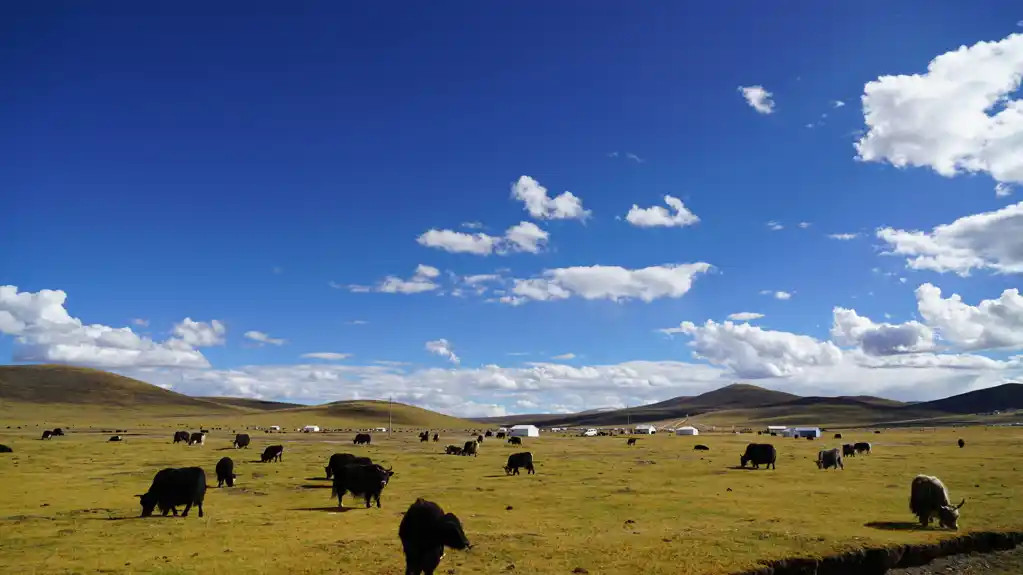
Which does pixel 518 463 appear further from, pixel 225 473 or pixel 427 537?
pixel 427 537

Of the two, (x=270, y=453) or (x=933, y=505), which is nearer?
(x=933, y=505)

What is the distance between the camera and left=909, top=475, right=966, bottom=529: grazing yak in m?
25.3

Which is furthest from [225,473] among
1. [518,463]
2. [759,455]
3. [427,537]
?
[759,455]

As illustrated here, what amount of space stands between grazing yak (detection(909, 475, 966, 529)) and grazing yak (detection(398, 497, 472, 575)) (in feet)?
68.0

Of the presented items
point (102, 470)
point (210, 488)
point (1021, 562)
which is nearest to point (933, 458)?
point (1021, 562)

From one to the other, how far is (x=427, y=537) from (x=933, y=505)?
2178 centimetres

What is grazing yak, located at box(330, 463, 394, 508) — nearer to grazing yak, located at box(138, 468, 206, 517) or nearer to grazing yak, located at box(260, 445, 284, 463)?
grazing yak, located at box(138, 468, 206, 517)

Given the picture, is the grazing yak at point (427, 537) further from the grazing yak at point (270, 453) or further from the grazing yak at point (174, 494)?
the grazing yak at point (270, 453)

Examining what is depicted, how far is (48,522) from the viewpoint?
24453mm

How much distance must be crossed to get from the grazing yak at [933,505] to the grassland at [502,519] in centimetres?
75

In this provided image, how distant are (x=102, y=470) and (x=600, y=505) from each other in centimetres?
3731

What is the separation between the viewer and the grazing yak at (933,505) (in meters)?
25.3

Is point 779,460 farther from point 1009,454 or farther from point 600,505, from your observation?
point 600,505

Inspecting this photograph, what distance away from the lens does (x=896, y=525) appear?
25.8m
